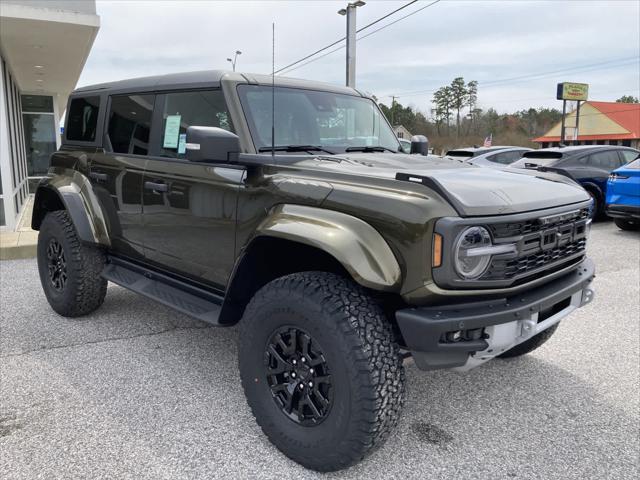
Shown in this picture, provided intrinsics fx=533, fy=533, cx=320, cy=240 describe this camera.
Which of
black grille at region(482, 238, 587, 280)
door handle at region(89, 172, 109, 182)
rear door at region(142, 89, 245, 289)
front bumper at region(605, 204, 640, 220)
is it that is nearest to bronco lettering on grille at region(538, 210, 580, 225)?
black grille at region(482, 238, 587, 280)

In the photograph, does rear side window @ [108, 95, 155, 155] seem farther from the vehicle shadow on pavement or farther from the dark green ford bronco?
the vehicle shadow on pavement

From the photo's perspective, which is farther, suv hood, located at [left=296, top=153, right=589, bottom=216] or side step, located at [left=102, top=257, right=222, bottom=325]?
side step, located at [left=102, top=257, right=222, bottom=325]

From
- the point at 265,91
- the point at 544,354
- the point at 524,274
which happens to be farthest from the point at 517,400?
the point at 265,91

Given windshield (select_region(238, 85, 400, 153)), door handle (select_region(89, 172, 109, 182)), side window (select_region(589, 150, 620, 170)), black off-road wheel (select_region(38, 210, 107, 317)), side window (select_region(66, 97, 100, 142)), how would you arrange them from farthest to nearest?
side window (select_region(589, 150, 620, 170)), side window (select_region(66, 97, 100, 142)), black off-road wheel (select_region(38, 210, 107, 317)), door handle (select_region(89, 172, 109, 182)), windshield (select_region(238, 85, 400, 153))

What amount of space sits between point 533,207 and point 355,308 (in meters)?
0.96

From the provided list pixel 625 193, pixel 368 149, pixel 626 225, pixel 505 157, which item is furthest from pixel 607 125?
pixel 368 149

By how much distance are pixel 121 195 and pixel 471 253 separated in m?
2.72

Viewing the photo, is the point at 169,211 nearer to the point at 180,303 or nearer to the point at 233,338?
the point at 180,303

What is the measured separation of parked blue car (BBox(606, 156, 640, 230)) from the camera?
8.38m

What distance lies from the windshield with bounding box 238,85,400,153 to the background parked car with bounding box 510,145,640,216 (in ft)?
23.2


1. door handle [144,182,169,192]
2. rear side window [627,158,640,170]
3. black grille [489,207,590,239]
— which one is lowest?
black grille [489,207,590,239]

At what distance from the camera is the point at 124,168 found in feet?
12.7

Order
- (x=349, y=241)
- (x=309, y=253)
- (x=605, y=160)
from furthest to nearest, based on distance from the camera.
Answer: (x=605, y=160), (x=309, y=253), (x=349, y=241)

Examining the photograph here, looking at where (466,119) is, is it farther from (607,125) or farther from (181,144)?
(181,144)
